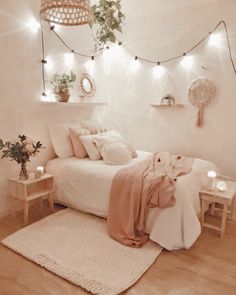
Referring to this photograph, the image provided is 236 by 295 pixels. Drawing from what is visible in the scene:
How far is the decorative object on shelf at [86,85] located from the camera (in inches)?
152

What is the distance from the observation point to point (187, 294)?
1760mm

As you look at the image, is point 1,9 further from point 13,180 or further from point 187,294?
point 187,294

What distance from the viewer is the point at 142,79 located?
3.98 meters

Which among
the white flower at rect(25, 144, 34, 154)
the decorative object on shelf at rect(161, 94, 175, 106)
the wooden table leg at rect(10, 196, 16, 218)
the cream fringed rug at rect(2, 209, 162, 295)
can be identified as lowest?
the cream fringed rug at rect(2, 209, 162, 295)

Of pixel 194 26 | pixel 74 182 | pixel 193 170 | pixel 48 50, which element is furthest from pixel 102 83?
pixel 193 170

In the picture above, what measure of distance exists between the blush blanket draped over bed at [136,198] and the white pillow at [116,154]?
0.38 meters

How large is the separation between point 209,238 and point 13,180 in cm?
217

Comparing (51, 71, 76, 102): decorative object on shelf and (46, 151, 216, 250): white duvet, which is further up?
(51, 71, 76, 102): decorative object on shelf

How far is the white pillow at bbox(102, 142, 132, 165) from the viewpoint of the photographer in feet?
9.90

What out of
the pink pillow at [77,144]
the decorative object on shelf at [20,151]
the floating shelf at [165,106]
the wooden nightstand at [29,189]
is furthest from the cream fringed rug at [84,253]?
the floating shelf at [165,106]

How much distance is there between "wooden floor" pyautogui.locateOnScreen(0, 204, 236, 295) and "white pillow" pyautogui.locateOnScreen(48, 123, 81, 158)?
140cm

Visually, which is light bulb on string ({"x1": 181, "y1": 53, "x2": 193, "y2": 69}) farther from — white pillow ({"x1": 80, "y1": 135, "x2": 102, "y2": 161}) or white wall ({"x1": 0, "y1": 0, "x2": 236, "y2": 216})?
white pillow ({"x1": 80, "y1": 135, "x2": 102, "y2": 161})

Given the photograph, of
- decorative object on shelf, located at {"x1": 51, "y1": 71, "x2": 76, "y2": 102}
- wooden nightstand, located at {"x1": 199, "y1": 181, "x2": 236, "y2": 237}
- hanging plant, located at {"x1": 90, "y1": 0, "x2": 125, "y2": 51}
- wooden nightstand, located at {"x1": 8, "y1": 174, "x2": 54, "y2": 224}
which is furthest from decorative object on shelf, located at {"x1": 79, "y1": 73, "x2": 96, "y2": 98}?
wooden nightstand, located at {"x1": 199, "y1": 181, "x2": 236, "y2": 237}

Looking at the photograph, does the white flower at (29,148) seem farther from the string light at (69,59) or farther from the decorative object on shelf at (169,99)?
the decorative object on shelf at (169,99)
